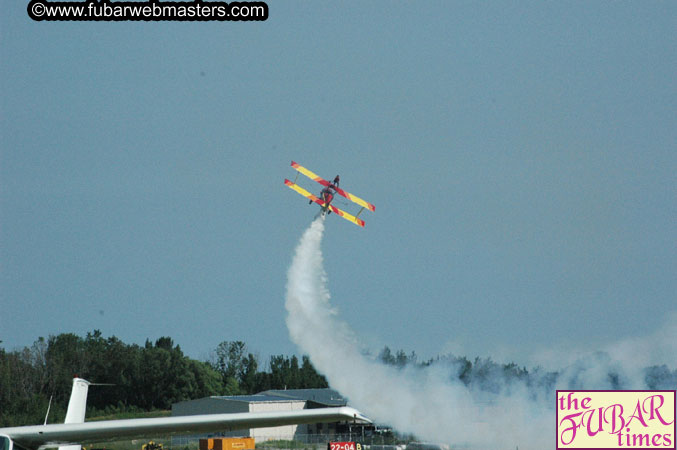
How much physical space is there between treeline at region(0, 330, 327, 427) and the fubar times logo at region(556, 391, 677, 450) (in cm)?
9306

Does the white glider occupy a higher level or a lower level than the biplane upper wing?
lower

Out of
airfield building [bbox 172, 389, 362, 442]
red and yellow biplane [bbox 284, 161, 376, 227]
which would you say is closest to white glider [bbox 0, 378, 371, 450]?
red and yellow biplane [bbox 284, 161, 376, 227]

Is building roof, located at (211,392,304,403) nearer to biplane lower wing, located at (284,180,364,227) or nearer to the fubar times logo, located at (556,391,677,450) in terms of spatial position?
biplane lower wing, located at (284,180,364,227)

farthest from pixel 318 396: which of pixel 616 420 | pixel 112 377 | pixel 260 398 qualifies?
pixel 616 420

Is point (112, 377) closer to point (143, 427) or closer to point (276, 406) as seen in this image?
point (276, 406)

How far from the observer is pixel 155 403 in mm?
139375

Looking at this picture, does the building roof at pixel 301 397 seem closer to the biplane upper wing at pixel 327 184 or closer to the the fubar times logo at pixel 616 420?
the biplane upper wing at pixel 327 184

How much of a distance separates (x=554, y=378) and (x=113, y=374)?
4145 inches

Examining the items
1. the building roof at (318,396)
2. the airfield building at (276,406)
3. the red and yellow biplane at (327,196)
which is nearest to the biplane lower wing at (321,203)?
the red and yellow biplane at (327,196)

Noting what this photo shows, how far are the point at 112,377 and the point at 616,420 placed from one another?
416 ft

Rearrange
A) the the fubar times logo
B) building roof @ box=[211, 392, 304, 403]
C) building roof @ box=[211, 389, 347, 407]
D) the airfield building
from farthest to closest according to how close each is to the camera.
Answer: building roof @ box=[211, 389, 347, 407] → building roof @ box=[211, 392, 304, 403] → the airfield building → the the fubar times logo

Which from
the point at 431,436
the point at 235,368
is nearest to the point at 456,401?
the point at 431,436

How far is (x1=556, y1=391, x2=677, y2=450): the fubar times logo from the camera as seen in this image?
2589 cm

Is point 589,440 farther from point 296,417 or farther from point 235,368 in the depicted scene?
point 235,368
